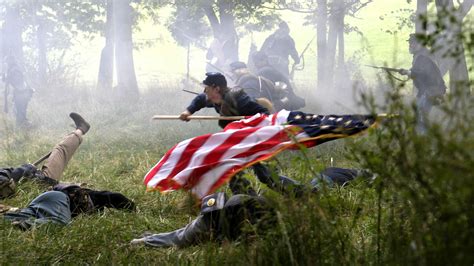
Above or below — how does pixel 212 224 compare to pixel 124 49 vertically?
below

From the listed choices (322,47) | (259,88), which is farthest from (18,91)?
(322,47)

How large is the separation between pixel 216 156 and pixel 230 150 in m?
0.12

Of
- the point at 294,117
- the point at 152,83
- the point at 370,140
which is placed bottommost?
the point at 152,83

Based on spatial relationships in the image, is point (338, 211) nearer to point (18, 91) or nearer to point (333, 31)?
point (18, 91)

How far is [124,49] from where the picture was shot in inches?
651

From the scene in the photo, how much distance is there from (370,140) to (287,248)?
607mm

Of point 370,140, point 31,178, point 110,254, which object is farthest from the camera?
point 31,178

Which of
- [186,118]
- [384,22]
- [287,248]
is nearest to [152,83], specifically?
[384,22]

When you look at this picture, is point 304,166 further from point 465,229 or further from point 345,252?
point 465,229

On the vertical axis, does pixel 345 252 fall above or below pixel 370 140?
below

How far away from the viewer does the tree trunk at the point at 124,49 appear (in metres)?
16.1

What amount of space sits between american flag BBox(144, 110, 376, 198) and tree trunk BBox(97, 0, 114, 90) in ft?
43.5

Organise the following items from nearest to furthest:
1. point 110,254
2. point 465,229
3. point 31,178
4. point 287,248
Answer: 1. point 465,229
2. point 287,248
3. point 110,254
4. point 31,178

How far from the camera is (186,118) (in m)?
6.51
